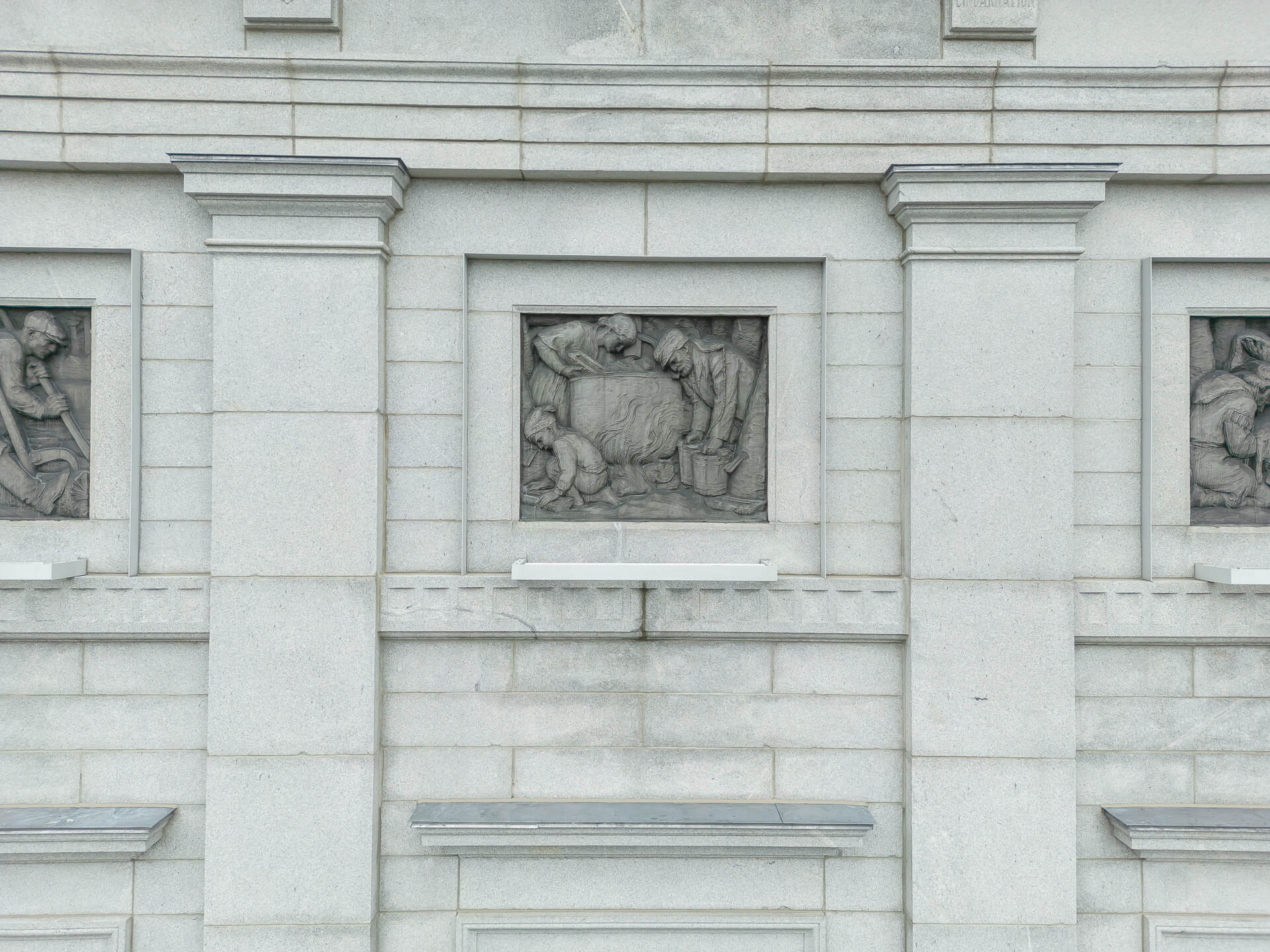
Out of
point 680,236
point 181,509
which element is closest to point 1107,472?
point 680,236

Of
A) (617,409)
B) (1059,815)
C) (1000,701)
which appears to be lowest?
(1059,815)

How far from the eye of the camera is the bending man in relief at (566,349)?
16.7 feet

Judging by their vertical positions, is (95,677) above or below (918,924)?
above

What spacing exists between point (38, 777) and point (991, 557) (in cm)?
657

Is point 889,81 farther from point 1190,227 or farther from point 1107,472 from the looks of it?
point 1107,472

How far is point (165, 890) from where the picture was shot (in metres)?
4.97

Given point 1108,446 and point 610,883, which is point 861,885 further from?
point 1108,446

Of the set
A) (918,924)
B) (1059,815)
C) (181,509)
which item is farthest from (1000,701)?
(181,509)

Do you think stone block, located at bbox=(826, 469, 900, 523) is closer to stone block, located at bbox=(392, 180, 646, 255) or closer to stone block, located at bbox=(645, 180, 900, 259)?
stone block, located at bbox=(645, 180, 900, 259)

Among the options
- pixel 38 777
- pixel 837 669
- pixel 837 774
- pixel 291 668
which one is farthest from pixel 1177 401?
pixel 38 777

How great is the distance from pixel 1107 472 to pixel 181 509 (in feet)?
20.9

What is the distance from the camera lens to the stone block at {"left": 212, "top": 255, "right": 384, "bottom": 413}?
4855 millimetres

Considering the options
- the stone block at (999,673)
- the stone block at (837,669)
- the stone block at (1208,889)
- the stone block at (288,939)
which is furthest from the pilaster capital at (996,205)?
the stone block at (288,939)

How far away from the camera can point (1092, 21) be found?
5066mm
